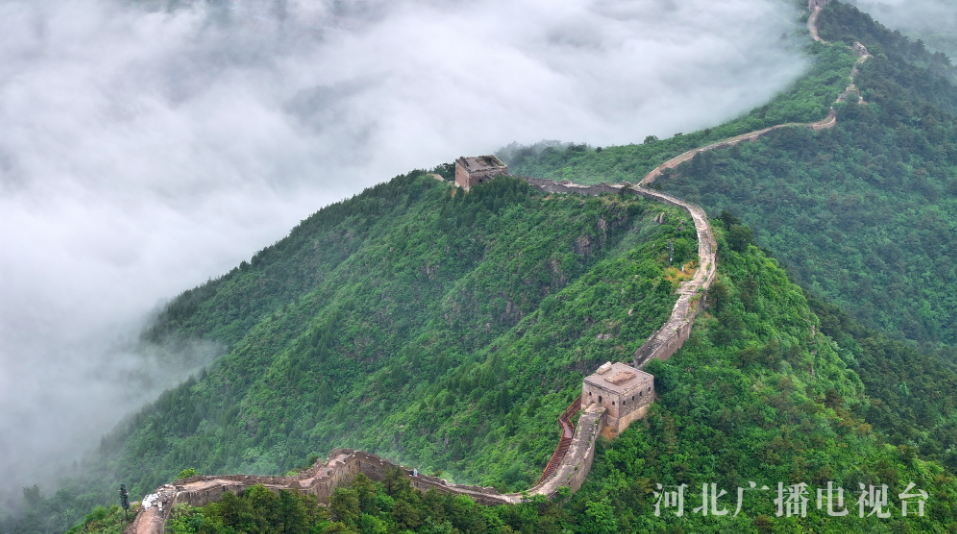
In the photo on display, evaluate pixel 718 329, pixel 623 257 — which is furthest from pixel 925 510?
pixel 623 257

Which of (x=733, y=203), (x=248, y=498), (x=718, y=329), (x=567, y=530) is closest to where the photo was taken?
(x=248, y=498)

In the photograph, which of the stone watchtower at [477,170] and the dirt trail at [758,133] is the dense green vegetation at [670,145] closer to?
the dirt trail at [758,133]

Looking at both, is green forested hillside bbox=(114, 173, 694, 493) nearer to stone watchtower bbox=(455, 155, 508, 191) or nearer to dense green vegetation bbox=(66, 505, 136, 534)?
stone watchtower bbox=(455, 155, 508, 191)

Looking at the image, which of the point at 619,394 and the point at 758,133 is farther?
the point at 758,133

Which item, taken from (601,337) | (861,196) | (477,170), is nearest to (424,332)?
(477,170)

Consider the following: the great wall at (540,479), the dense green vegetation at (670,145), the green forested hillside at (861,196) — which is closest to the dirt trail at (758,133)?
the dense green vegetation at (670,145)

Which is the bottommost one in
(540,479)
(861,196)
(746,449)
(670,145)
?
(540,479)

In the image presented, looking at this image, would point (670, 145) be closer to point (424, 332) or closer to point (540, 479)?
point (424, 332)

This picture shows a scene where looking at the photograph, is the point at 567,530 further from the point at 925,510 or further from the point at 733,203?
the point at 733,203
